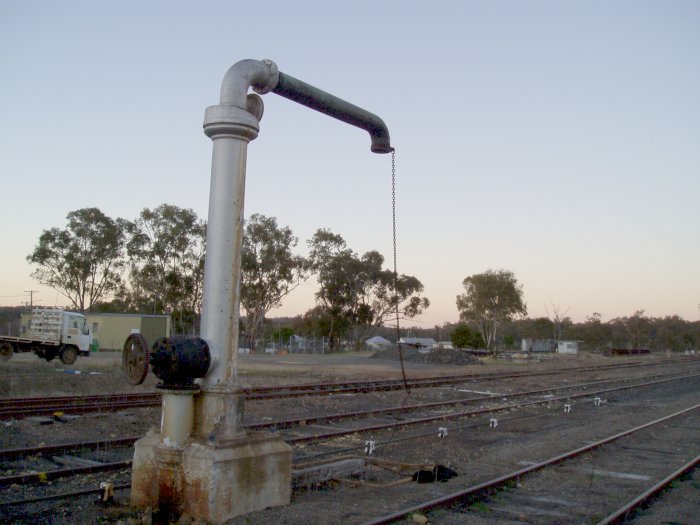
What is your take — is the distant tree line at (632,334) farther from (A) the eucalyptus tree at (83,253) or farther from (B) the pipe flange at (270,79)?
(B) the pipe flange at (270,79)

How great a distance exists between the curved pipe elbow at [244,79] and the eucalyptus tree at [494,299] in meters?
80.3

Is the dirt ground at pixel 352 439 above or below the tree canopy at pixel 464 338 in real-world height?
below

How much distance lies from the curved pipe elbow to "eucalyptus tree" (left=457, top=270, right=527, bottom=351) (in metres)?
80.3

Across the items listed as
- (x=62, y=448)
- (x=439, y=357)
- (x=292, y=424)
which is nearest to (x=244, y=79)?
(x=62, y=448)

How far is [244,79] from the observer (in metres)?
7.09

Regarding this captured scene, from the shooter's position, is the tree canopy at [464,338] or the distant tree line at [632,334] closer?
the tree canopy at [464,338]

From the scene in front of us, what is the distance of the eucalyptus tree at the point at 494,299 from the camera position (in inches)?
3366

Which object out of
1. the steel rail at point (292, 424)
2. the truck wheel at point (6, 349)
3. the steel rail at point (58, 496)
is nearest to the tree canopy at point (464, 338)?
the steel rail at point (292, 424)

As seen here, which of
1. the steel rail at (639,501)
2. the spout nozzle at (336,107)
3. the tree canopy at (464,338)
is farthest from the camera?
the tree canopy at (464,338)

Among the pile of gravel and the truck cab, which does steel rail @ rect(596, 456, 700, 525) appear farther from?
the pile of gravel

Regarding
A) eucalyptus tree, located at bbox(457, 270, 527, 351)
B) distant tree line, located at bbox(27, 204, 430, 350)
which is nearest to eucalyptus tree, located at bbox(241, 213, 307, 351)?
distant tree line, located at bbox(27, 204, 430, 350)

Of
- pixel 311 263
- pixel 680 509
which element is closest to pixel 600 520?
pixel 680 509

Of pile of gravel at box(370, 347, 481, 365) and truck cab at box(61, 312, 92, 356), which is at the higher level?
truck cab at box(61, 312, 92, 356)

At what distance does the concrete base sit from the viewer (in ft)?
20.5
